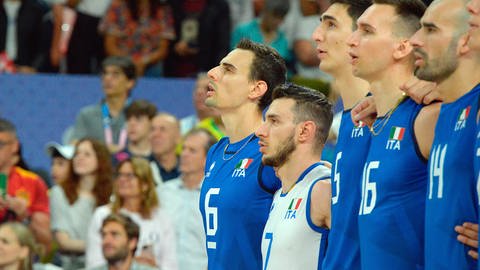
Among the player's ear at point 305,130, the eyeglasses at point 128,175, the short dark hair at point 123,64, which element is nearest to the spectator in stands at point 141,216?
the eyeglasses at point 128,175

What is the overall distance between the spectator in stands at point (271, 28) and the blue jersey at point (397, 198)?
7.00 metres

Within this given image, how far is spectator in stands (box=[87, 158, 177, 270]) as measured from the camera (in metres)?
10.4

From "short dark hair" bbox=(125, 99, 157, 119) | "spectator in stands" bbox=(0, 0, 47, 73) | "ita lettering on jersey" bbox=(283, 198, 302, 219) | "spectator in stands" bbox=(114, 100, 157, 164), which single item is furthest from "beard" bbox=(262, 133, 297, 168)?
"spectator in stands" bbox=(0, 0, 47, 73)

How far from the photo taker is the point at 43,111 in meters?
12.9

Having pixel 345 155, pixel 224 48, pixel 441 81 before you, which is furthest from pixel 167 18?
pixel 441 81

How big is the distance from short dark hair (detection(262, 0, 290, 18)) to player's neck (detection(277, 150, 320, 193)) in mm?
6127

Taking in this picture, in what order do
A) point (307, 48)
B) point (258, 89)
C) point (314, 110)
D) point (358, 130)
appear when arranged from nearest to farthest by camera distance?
1. point (358, 130)
2. point (314, 110)
3. point (258, 89)
4. point (307, 48)

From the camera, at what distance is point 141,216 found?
10.5 m

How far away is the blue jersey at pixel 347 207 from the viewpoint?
6.36m

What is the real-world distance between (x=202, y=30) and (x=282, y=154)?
21.9ft

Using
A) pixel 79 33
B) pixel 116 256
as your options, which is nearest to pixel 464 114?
pixel 116 256

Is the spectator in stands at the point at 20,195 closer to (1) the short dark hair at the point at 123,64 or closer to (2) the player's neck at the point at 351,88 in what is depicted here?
(1) the short dark hair at the point at 123,64

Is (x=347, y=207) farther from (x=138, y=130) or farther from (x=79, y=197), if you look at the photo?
(x=138, y=130)

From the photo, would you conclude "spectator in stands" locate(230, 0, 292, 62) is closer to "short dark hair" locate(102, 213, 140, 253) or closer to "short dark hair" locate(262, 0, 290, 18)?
"short dark hair" locate(262, 0, 290, 18)
